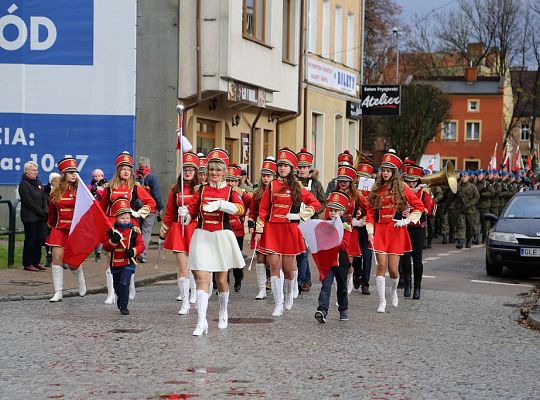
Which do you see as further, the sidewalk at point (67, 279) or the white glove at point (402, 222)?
the sidewalk at point (67, 279)

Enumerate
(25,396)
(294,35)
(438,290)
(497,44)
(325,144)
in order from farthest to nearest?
(497,44), (325,144), (294,35), (438,290), (25,396)

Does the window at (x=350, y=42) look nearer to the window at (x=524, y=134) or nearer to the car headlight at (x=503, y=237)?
the car headlight at (x=503, y=237)

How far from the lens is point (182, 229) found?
13219 mm

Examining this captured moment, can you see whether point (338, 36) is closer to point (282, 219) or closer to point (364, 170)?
point (364, 170)

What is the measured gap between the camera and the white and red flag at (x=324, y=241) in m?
12.6

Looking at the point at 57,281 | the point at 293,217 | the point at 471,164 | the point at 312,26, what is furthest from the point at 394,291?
the point at 471,164

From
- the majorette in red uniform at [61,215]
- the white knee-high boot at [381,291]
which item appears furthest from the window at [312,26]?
the white knee-high boot at [381,291]

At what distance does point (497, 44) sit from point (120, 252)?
233 ft

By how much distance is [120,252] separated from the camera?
42.5ft

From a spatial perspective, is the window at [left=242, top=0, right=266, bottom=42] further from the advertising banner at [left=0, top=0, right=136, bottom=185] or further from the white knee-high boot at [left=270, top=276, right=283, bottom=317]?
the white knee-high boot at [left=270, top=276, right=283, bottom=317]

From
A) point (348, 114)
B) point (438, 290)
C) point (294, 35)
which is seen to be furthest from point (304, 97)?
point (438, 290)

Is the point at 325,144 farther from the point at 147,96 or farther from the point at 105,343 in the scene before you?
the point at 105,343

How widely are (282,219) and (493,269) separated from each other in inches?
292

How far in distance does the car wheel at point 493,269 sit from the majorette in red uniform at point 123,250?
8.34 meters
